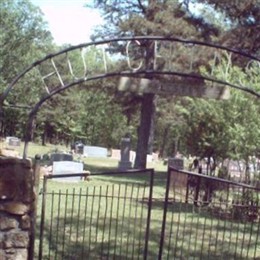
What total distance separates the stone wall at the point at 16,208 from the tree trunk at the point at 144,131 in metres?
20.8

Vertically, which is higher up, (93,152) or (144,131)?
(144,131)

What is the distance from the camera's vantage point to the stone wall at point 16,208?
5.59 m

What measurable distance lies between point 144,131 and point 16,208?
21.6m

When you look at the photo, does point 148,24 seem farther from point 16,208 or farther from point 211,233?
point 16,208

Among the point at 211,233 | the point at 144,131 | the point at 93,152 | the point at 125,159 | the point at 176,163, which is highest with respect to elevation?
the point at 144,131

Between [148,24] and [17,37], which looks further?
[17,37]

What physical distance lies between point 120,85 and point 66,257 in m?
2.57

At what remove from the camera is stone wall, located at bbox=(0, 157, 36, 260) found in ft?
18.3

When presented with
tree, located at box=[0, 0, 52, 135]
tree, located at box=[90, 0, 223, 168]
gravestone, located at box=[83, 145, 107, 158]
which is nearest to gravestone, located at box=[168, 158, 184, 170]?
tree, located at box=[90, 0, 223, 168]

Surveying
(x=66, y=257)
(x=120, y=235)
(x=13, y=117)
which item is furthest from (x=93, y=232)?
(x=13, y=117)

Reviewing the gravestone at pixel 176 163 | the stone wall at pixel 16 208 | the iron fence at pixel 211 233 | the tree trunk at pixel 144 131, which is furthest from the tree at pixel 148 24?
the stone wall at pixel 16 208

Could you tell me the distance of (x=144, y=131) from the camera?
27.1 m

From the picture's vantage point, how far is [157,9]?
24.6 meters

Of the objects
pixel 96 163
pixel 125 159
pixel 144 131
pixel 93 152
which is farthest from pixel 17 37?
pixel 125 159
